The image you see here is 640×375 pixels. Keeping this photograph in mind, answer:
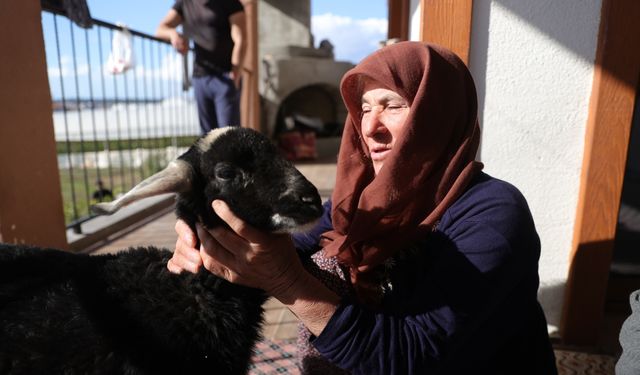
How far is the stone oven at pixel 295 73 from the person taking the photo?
427 inches

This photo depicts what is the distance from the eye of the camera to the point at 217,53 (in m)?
5.18

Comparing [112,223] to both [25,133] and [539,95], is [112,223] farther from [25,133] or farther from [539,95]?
[539,95]

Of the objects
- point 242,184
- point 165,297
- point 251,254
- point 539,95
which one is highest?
point 539,95

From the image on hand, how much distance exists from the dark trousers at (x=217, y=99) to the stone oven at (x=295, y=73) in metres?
5.44

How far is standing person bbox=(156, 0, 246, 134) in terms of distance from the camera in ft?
16.7

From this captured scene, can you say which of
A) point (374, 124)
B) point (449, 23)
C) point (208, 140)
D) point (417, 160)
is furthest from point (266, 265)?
point (449, 23)

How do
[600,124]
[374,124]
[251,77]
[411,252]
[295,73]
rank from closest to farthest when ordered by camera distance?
1. [411,252]
2. [374,124]
3. [600,124]
4. [251,77]
5. [295,73]

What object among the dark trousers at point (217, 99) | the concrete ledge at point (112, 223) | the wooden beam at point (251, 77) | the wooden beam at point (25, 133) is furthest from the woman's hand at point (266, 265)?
the wooden beam at point (251, 77)

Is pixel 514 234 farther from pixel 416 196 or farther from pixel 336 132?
pixel 336 132

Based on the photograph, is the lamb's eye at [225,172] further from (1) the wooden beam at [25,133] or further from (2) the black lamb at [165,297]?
(1) the wooden beam at [25,133]

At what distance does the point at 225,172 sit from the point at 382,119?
68 cm

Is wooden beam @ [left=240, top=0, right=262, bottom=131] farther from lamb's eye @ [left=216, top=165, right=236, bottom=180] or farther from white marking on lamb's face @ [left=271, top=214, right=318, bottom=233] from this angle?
white marking on lamb's face @ [left=271, top=214, right=318, bottom=233]

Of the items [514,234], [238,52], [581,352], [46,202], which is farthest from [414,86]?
[238,52]

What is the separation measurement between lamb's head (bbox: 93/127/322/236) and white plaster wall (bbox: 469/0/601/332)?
5.06ft
